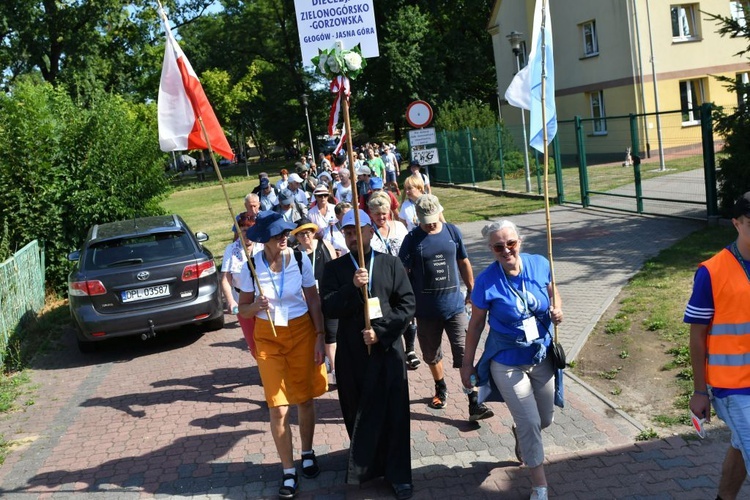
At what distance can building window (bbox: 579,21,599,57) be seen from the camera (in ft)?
104

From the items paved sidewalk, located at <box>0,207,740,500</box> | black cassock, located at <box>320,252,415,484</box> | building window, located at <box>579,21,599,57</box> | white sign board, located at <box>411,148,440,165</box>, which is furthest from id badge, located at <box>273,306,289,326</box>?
building window, located at <box>579,21,599,57</box>

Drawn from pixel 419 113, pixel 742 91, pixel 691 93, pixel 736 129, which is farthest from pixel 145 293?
pixel 691 93

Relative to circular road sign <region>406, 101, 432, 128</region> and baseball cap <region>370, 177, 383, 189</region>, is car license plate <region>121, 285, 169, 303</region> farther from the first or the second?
circular road sign <region>406, 101, 432, 128</region>

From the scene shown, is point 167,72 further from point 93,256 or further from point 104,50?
point 104,50

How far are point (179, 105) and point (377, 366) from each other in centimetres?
250

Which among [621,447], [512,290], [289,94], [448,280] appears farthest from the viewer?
[289,94]

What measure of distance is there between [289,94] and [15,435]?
2382 inches

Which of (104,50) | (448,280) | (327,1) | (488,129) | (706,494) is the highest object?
(104,50)

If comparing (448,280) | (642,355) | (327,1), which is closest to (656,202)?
(327,1)

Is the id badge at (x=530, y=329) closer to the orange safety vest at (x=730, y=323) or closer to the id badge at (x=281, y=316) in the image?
the orange safety vest at (x=730, y=323)

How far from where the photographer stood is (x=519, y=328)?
4.52 meters

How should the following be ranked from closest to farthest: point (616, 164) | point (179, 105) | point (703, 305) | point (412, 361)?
1. point (703, 305)
2. point (179, 105)
3. point (412, 361)
4. point (616, 164)

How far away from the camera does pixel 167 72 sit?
5.64m

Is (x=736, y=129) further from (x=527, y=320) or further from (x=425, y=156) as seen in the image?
(x=527, y=320)
